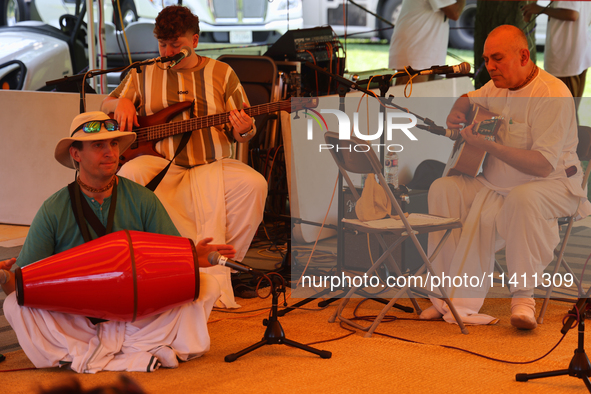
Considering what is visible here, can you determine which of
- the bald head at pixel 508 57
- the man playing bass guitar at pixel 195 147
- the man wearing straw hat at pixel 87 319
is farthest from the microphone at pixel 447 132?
the man wearing straw hat at pixel 87 319

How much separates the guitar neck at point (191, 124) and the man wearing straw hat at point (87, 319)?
32.0 inches

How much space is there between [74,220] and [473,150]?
191 centimetres

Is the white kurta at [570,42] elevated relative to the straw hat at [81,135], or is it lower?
elevated

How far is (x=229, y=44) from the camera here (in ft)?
21.9

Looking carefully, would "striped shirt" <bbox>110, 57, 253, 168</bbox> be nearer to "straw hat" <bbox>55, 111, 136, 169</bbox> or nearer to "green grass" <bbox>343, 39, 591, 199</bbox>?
"straw hat" <bbox>55, 111, 136, 169</bbox>

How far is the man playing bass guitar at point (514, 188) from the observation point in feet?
10.1

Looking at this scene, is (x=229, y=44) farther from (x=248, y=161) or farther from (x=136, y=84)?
(x=136, y=84)

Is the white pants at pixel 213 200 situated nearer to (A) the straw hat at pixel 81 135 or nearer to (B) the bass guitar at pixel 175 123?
(B) the bass guitar at pixel 175 123

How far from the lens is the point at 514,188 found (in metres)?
3.13

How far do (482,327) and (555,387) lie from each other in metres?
0.73

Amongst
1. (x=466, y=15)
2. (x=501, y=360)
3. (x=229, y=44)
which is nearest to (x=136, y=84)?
(x=501, y=360)

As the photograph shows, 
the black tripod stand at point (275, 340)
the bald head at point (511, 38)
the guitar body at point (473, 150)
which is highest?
the bald head at point (511, 38)

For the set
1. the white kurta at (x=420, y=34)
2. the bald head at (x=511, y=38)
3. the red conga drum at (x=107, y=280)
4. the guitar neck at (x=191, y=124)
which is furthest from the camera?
the white kurta at (x=420, y=34)

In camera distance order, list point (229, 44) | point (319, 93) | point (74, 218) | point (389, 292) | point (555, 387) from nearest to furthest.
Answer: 1. point (555, 387)
2. point (74, 218)
3. point (389, 292)
4. point (319, 93)
5. point (229, 44)
